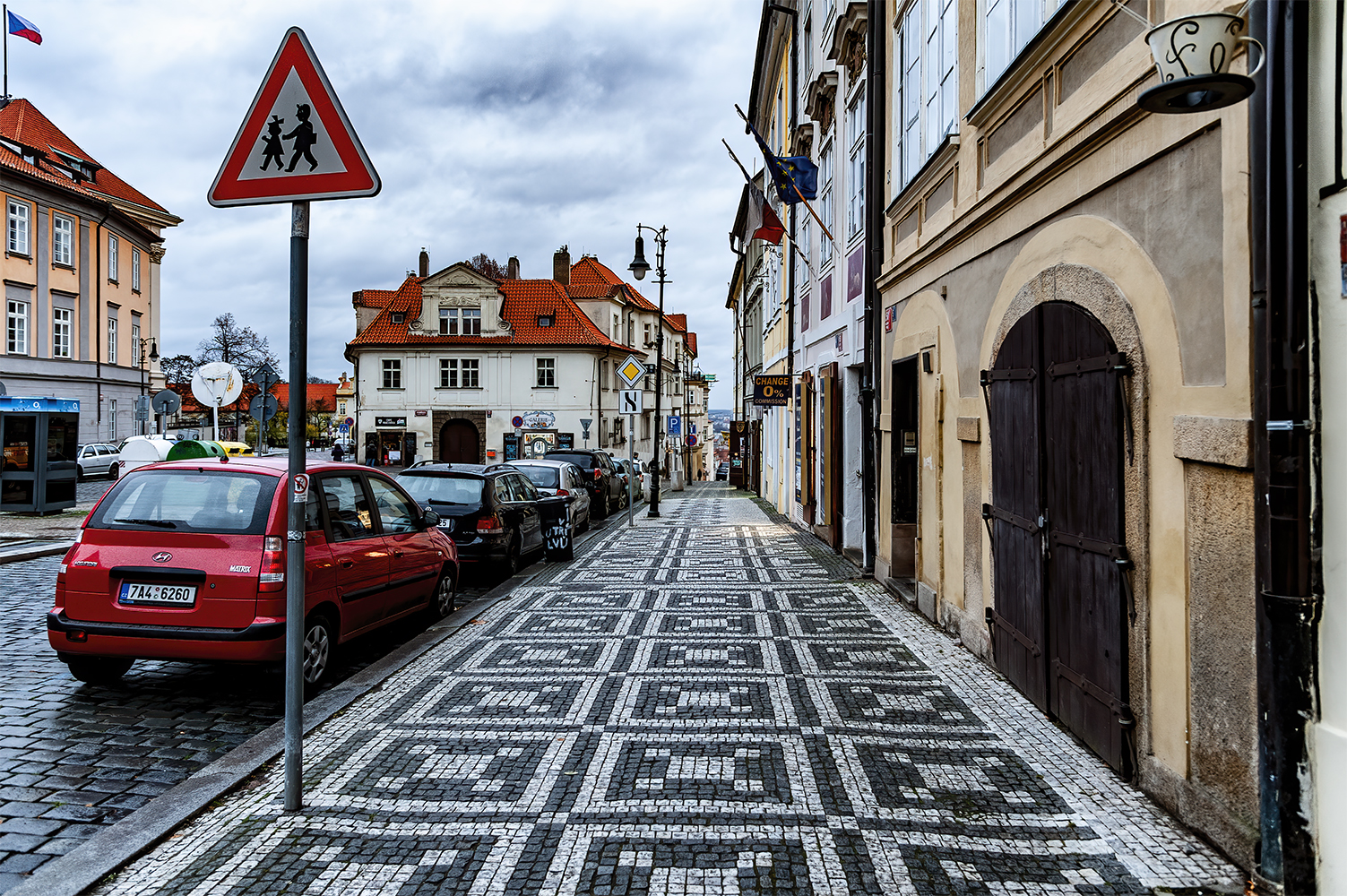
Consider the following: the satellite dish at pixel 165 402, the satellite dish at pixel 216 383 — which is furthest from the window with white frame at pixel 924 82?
the satellite dish at pixel 165 402

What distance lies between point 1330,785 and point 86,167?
51.9 metres

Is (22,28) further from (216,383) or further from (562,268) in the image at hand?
(562,268)

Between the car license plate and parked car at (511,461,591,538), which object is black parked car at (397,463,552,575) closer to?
parked car at (511,461,591,538)

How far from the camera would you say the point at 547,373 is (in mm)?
48500

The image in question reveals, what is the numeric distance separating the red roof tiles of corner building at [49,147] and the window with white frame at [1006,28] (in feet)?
132

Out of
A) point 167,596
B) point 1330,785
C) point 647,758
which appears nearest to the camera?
point 1330,785

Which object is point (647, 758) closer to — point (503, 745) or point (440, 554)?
point (503, 745)

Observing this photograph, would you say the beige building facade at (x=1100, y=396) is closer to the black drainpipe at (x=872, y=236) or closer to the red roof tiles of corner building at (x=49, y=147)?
the black drainpipe at (x=872, y=236)

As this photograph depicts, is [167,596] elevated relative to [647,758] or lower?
elevated

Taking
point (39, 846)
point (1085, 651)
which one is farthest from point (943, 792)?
point (39, 846)

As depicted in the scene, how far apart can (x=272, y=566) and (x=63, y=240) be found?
136 feet

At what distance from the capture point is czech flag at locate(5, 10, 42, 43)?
2967 centimetres

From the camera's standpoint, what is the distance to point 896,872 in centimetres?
368

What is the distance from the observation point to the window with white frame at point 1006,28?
20.5 ft
